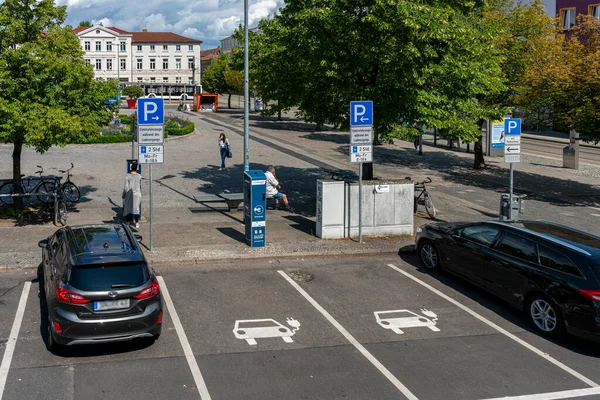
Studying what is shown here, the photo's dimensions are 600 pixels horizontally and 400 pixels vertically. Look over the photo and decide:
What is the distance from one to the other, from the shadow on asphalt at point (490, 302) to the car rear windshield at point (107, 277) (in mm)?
5893

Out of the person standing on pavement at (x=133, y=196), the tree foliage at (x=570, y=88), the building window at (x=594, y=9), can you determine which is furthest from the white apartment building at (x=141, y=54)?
the person standing on pavement at (x=133, y=196)

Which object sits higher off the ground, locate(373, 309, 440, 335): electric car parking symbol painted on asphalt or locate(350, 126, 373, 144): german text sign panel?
locate(350, 126, 373, 144): german text sign panel

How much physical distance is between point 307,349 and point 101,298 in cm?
285

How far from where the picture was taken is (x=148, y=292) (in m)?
8.18

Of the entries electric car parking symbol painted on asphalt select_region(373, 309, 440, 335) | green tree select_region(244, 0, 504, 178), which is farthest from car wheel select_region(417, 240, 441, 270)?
green tree select_region(244, 0, 504, 178)

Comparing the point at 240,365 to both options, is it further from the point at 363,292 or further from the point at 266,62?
the point at 266,62

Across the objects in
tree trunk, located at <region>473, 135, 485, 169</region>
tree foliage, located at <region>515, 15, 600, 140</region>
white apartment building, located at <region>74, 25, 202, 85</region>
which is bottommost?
tree trunk, located at <region>473, 135, 485, 169</region>

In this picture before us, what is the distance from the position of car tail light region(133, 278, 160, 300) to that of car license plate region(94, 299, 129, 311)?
0.49ft

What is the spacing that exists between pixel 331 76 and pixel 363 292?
21.9 feet

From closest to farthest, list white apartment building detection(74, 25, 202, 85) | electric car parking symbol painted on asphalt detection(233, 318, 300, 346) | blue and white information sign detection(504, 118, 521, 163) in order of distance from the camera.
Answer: electric car parking symbol painted on asphalt detection(233, 318, 300, 346) < blue and white information sign detection(504, 118, 521, 163) < white apartment building detection(74, 25, 202, 85)

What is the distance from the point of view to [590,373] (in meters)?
8.05

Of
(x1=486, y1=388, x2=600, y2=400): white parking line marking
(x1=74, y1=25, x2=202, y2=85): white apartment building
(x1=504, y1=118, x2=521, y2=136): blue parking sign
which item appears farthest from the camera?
(x1=74, y1=25, x2=202, y2=85): white apartment building

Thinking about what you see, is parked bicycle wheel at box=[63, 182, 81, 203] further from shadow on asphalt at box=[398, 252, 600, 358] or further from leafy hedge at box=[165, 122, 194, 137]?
leafy hedge at box=[165, 122, 194, 137]

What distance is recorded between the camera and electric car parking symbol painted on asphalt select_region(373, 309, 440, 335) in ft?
31.3
